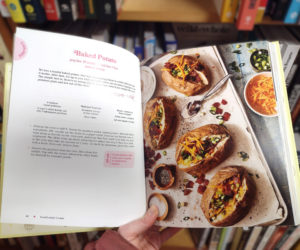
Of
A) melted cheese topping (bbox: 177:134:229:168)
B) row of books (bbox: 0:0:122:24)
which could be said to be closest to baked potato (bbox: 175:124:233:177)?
melted cheese topping (bbox: 177:134:229:168)

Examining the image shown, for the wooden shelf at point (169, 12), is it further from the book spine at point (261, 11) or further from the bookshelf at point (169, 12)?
the book spine at point (261, 11)

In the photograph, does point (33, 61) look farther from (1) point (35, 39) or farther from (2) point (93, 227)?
(2) point (93, 227)

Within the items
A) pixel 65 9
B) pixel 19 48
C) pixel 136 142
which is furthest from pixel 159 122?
pixel 65 9

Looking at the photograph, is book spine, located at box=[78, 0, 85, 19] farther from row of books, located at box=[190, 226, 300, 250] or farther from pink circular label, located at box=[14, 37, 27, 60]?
row of books, located at box=[190, 226, 300, 250]

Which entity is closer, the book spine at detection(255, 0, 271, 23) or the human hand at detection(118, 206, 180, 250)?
the human hand at detection(118, 206, 180, 250)

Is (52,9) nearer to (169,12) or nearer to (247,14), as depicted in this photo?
(169,12)

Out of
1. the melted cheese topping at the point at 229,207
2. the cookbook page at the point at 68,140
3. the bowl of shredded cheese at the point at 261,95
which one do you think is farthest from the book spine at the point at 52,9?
the melted cheese topping at the point at 229,207

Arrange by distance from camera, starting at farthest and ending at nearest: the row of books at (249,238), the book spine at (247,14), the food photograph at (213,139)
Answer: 1. the row of books at (249,238)
2. the book spine at (247,14)
3. the food photograph at (213,139)
